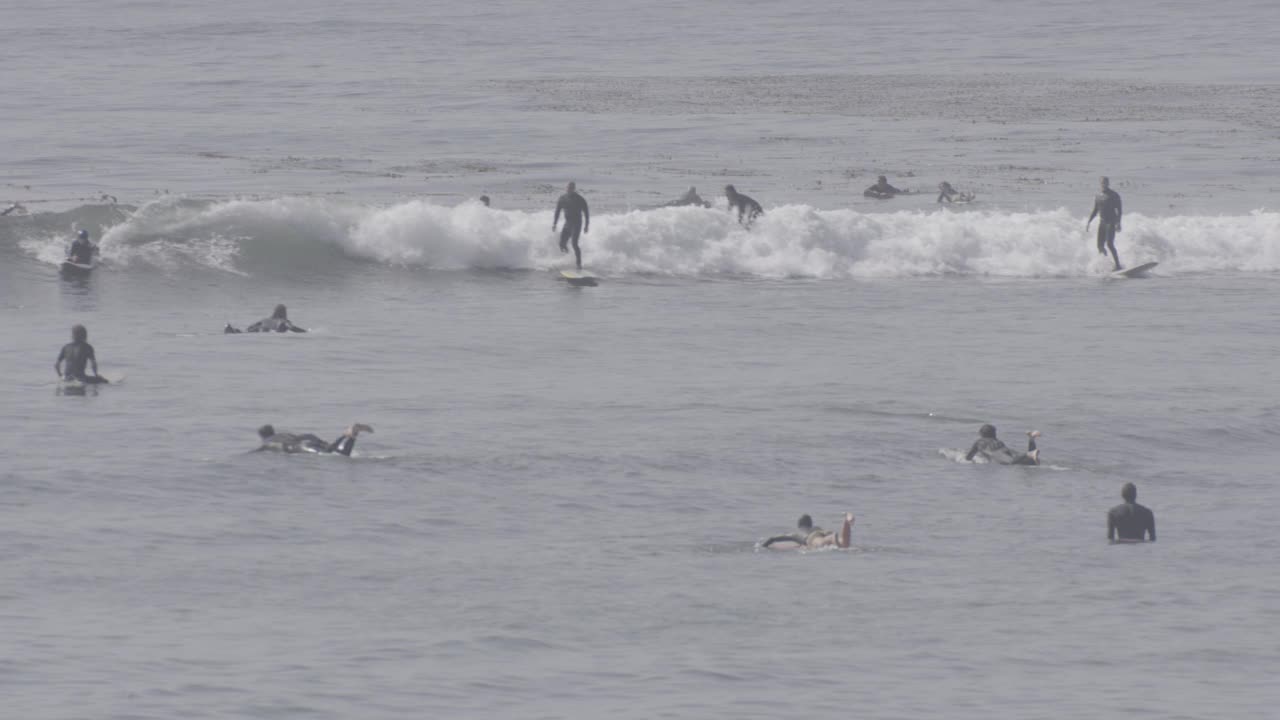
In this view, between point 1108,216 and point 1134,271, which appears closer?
point 1108,216

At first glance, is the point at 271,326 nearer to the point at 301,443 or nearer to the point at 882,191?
the point at 301,443

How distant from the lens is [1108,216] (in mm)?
45344

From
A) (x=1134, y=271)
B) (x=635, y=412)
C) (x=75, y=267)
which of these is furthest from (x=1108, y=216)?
(x=75, y=267)

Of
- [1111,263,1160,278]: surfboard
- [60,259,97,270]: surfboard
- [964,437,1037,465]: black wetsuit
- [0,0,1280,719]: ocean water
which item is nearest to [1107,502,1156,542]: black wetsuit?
[0,0,1280,719]: ocean water

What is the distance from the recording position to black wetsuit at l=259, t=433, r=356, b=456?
26.4 meters

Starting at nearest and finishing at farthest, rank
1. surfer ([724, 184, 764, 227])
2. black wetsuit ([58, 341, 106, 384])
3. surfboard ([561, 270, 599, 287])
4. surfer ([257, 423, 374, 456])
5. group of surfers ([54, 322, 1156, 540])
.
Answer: group of surfers ([54, 322, 1156, 540]), surfer ([257, 423, 374, 456]), black wetsuit ([58, 341, 106, 384]), surfboard ([561, 270, 599, 287]), surfer ([724, 184, 764, 227])

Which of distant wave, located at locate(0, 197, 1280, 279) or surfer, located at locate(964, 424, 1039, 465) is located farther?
distant wave, located at locate(0, 197, 1280, 279)

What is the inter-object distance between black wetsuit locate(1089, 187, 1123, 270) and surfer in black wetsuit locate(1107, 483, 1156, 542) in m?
22.2

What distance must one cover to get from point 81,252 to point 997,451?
2215 centimetres

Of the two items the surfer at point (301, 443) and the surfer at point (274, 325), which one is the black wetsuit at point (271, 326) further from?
the surfer at point (301, 443)

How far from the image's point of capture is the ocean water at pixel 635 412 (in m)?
19.2

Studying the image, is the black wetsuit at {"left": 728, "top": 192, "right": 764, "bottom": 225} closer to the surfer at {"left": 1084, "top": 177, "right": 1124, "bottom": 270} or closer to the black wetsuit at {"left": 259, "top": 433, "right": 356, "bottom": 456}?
the surfer at {"left": 1084, "top": 177, "right": 1124, "bottom": 270}

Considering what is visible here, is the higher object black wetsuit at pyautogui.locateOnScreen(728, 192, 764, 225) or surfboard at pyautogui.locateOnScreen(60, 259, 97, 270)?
black wetsuit at pyautogui.locateOnScreen(728, 192, 764, 225)

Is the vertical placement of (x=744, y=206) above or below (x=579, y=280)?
above
